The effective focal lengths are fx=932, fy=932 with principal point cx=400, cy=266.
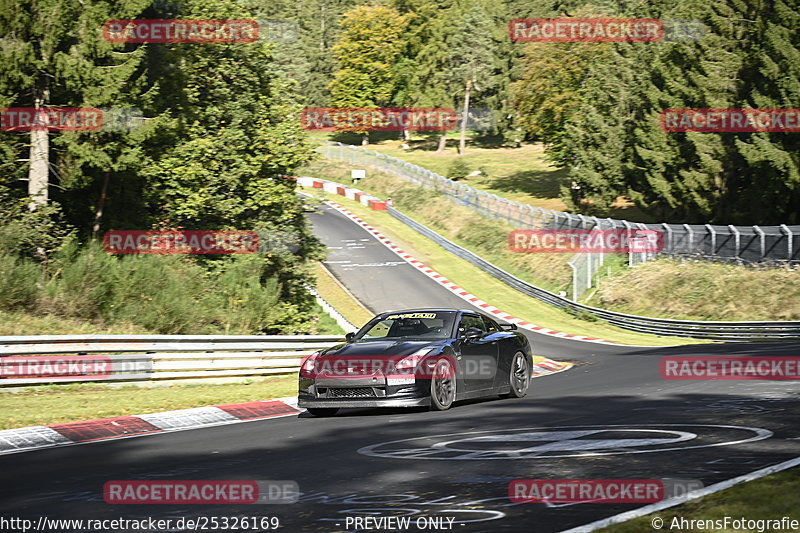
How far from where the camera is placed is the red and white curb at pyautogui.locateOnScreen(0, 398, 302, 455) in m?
11.1

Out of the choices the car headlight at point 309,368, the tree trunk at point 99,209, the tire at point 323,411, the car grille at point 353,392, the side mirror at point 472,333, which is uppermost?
the tree trunk at point 99,209

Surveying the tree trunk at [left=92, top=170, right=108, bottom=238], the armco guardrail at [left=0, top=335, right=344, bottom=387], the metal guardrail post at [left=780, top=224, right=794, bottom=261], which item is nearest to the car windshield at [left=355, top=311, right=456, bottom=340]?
the armco guardrail at [left=0, top=335, right=344, bottom=387]

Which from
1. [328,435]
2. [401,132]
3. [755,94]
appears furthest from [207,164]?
[401,132]

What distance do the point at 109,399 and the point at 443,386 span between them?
19.4ft

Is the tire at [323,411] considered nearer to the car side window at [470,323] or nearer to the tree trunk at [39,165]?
the car side window at [470,323]

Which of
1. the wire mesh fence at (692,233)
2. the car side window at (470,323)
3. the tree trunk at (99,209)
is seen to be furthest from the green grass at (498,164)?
the car side window at (470,323)

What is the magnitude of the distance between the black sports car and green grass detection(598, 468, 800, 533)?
21.5 ft

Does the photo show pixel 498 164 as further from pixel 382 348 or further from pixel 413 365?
pixel 413 365

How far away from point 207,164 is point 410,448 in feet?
72.6

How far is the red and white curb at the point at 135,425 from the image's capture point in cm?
1107

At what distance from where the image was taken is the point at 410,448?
8.98m

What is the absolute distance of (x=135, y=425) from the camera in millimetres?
12391

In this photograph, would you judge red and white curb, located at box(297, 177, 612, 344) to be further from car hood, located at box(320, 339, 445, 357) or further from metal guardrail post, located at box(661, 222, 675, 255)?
car hood, located at box(320, 339, 445, 357)

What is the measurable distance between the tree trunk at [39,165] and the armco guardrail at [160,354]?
694cm
